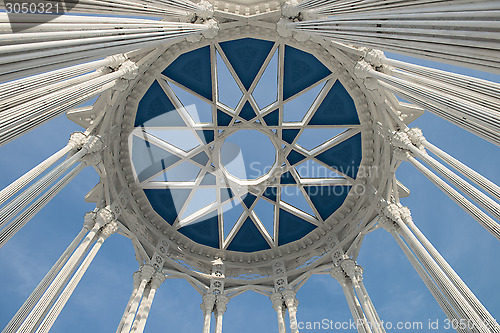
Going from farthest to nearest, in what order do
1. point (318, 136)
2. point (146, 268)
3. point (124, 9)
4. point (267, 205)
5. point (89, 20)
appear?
point (267, 205) → point (318, 136) → point (146, 268) → point (124, 9) → point (89, 20)

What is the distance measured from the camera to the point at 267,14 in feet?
48.3

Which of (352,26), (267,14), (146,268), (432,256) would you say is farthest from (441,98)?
(146,268)

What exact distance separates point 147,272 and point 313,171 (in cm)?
1068

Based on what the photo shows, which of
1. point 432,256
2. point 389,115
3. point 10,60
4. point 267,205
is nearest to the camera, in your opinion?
point 10,60

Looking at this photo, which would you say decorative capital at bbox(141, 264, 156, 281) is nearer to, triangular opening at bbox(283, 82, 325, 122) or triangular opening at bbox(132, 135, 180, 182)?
triangular opening at bbox(132, 135, 180, 182)

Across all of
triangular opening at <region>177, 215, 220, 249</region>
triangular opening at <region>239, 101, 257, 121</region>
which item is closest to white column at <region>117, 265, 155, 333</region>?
triangular opening at <region>177, 215, 220, 249</region>

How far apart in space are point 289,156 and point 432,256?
985 centimetres

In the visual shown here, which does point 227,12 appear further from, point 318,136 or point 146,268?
point 146,268

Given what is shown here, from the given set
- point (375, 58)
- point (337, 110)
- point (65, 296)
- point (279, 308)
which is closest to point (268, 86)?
point (337, 110)

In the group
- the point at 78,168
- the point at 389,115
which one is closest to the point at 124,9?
the point at 78,168

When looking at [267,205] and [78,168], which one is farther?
[267,205]

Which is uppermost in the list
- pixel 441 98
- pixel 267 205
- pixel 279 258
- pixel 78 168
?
pixel 267 205

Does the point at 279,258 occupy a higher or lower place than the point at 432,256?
higher

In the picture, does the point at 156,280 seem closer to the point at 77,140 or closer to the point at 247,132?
the point at 77,140
